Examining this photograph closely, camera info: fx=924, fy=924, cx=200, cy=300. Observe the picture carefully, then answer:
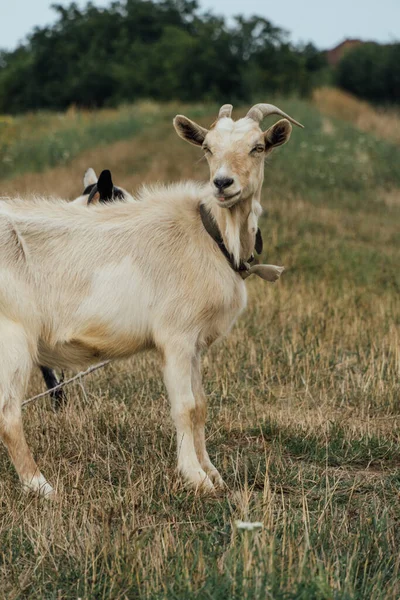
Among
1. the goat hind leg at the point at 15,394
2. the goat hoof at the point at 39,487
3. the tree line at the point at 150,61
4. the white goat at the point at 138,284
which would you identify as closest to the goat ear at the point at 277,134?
the white goat at the point at 138,284

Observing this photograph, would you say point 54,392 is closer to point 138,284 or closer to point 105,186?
point 105,186

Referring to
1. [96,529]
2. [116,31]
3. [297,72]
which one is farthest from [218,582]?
[116,31]

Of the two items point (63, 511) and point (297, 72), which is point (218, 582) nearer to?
point (63, 511)

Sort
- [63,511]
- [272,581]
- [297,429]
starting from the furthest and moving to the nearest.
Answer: [297,429]
[63,511]
[272,581]

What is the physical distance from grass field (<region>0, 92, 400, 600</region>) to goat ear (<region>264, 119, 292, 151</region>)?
1811 millimetres

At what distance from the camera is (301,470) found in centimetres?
528

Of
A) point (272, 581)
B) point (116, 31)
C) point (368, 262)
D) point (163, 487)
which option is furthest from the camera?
point (116, 31)

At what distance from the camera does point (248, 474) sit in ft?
17.7

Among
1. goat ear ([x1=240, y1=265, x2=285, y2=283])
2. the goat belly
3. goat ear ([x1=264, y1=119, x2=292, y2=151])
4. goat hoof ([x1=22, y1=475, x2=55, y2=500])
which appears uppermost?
goat ear ([x1=264, y1=119, x2=292, y2=151])

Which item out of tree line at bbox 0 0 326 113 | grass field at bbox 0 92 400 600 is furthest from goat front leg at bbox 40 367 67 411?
tree line at bbox 0 0 326 113

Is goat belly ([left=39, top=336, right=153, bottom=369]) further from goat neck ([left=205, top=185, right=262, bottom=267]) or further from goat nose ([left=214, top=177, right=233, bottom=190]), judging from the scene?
goat nose ([left=214, top=177, right=233, bottom=190])

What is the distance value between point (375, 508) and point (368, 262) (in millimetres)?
8886

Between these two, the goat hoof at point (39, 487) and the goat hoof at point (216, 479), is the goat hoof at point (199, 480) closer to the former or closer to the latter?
the goat hoof at point (216, 479)

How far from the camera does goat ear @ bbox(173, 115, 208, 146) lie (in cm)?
536
